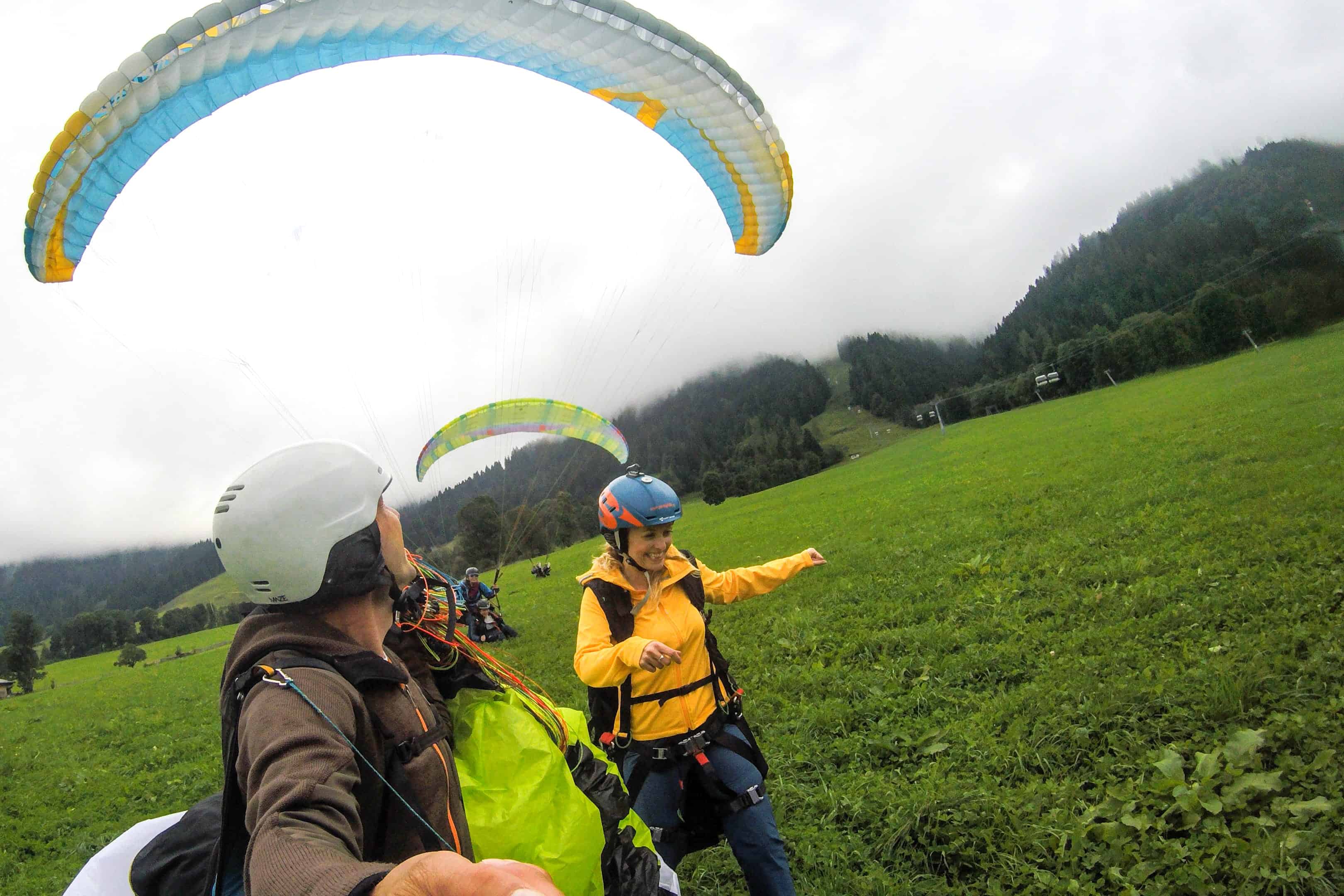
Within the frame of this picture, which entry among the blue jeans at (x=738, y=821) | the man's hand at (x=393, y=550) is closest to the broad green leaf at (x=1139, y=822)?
the blue jeans at (x=738, y=821)

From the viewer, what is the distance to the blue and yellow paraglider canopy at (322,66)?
4.10 m

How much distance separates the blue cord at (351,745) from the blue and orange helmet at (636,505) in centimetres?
202

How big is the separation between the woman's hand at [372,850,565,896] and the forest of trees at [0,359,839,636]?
2.87 m

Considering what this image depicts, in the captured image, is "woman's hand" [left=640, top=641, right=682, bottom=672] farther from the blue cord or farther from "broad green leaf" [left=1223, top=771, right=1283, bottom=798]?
"broad green leaf" [left=1223, top=771, right=1283, bottom=798]

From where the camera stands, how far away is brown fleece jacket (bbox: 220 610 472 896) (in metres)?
1.02

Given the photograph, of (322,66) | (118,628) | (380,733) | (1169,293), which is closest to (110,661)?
(118,628)

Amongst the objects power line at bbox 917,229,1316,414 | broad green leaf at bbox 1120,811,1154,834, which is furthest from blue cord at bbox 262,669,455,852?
power line at bbox 917,229,1316,414

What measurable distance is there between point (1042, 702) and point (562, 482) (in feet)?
253

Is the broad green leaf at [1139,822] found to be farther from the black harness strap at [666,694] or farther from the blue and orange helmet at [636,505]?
the blue and orange helmet at [636,505]

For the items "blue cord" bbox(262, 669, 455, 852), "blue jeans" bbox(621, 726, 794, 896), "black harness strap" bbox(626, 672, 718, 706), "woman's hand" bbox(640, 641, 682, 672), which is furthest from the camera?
"black harness strap" bbox(626, 672, 718, 706)

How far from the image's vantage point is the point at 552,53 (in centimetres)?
514

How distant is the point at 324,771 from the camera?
118 cm

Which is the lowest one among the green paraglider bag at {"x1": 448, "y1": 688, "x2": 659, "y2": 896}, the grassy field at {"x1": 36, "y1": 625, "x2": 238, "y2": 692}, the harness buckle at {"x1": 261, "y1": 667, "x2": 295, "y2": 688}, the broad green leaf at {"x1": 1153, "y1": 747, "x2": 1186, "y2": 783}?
the broad green leaf at {"x1": 1153, "y1": 747, "x2": 1186, "y2": 783}

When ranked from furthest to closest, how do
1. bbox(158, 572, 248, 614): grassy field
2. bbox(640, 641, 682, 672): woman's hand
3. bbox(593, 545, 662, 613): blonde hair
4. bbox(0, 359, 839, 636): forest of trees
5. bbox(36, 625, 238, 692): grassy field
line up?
1. bbox(158, 572, 248, 614): grassy field
2. bbox(36, 625, 238, 692): grassy field
3. bbox(0, 359, 839, 636): forest of trees
4. bbox(593, 545, 662, 613): blonde hair
5. bbox(640, 641, 682, 672): woman's hand
